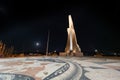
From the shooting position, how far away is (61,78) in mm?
7328

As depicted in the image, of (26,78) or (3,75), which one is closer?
(26,78)

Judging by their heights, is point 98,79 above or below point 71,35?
below

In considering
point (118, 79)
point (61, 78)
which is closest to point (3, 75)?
point (61, 78)

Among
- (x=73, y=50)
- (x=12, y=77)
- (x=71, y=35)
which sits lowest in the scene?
(x=12, y=77)

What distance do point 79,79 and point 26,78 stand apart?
2976mm

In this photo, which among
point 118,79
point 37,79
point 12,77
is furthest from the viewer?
point 12,77

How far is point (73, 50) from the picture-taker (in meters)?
34.1

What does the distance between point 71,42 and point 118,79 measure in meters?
27.9

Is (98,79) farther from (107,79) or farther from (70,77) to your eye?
(70,77)

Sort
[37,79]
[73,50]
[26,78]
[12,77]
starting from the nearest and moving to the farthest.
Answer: [37,79], [26,78], [12,77], [73,50]

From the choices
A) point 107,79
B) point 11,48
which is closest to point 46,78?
point 107,79

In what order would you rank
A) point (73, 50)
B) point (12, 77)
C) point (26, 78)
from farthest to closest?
1. point (73, 50)
2. point (12, 77)
3. point (26, 78)

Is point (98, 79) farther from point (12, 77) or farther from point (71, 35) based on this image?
point (71, 35)

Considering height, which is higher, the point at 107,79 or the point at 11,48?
the point at 11,48
